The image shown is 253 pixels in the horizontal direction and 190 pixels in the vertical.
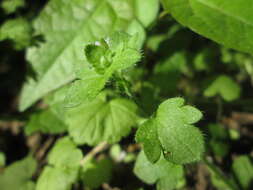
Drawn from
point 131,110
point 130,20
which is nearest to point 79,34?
point 130,20

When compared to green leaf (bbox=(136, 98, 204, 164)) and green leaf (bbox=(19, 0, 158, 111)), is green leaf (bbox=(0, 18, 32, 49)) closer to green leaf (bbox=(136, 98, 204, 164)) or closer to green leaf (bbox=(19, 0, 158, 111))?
green leaf (bbox=(19, 0, 158, 111))

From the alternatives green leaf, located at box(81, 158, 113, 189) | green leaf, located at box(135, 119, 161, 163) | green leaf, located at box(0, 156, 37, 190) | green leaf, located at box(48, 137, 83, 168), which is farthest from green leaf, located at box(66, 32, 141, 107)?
green leaf, located at box(0, 156, 37, 190)

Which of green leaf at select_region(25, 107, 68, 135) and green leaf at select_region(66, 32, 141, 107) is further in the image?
green leaf at select_region(25, 107, 68, 135)

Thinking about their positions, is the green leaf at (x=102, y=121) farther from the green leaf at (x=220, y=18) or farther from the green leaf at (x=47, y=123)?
the green leaf at (x=220, y=18)

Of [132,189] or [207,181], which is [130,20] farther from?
[207,181]

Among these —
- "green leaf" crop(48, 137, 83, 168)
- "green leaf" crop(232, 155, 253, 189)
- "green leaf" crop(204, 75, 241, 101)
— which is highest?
"green leaf" crop(48, 137, 83, 168)

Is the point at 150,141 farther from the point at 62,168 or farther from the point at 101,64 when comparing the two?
the point at 62,168

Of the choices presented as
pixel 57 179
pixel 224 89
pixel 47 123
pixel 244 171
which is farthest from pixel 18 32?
pixel 244 171
